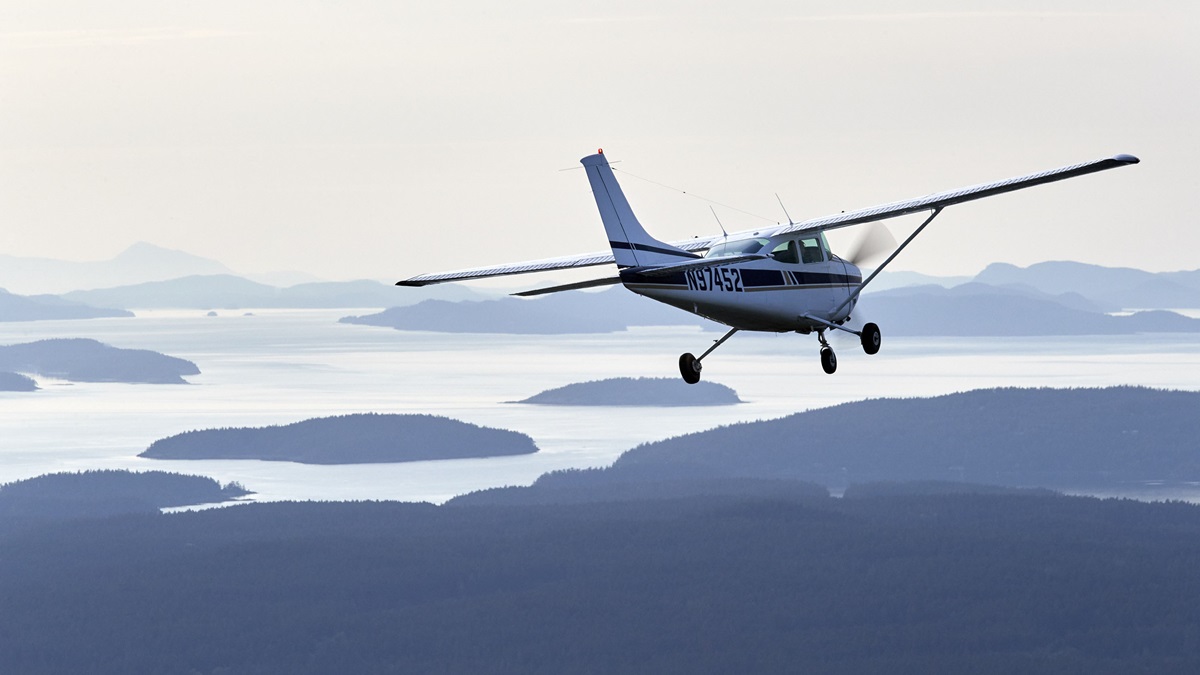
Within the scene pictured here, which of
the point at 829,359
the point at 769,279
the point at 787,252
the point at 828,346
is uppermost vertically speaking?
the point at 787,252

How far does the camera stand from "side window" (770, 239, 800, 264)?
39219mm

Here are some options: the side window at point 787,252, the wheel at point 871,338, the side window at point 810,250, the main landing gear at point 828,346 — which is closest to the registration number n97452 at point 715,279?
the main landing gear at point 828,346

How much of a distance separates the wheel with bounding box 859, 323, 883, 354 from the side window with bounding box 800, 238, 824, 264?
7.35ft

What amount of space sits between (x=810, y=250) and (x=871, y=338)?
2868 millimetres

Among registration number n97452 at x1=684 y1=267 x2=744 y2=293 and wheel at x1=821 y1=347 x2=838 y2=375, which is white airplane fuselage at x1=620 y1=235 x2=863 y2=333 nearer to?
registration number n97452 at x1=684 y1=267 x2=744 y2=293

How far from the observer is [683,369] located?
37094 mm

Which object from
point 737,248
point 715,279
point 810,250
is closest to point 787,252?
point 810,250

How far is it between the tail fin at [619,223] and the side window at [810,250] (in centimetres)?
454

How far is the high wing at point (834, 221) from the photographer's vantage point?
35.5 metres

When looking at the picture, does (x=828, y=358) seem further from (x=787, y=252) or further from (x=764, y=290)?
(x=787, y=252)

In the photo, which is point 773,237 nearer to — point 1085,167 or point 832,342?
point 832,342

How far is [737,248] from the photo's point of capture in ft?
127

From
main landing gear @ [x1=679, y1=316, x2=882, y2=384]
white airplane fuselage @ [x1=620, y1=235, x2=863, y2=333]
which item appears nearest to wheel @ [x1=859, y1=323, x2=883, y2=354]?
main landing gear @ [x1=679, y1=316, x2=882, y2=384]

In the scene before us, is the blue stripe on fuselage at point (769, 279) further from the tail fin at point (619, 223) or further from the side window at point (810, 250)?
the tail fin at point (619, 223)
